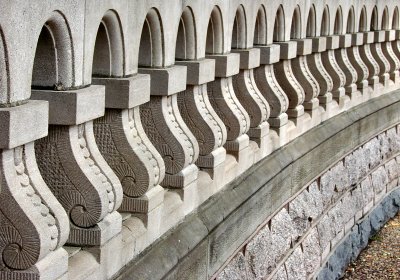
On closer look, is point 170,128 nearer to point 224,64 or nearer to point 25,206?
point 224,64

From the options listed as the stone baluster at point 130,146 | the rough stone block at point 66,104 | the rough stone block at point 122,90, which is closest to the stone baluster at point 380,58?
the stone baluster at point 130,146

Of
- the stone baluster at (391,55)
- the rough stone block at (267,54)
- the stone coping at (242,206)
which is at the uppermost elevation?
the rough stone block at (267,54)

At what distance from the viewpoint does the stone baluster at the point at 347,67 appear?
438 inches

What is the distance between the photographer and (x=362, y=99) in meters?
12.0

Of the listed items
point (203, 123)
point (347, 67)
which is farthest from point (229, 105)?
point (347, 67)

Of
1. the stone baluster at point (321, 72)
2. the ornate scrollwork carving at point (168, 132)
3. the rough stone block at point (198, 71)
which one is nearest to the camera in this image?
the ornate scrollwork carving at point (168, 132)

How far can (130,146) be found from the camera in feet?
16.5

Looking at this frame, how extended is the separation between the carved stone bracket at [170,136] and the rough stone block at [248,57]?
1594 millimetres

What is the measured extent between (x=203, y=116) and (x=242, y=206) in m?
0.87

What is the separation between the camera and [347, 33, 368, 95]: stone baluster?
1167 cm

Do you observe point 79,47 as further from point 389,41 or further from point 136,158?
point 389,41

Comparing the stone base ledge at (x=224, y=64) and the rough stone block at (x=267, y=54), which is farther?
the rough stone block at (x=267, y=54)

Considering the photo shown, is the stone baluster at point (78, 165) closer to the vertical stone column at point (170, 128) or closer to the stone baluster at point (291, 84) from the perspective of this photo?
the vertical stone column at point (170, 128)

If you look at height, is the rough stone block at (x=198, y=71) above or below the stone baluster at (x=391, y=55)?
above
